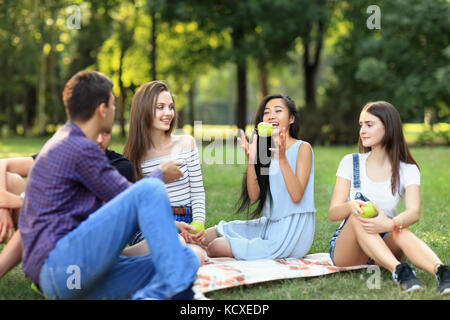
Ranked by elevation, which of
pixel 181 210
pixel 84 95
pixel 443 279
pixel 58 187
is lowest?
pixel 443 279

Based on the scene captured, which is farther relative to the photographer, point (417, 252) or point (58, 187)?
point (417, 252)

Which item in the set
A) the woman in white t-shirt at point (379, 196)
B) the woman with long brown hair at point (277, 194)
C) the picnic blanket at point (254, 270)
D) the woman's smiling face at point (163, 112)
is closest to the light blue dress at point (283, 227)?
the woman with long brown hair at point (277, 194)

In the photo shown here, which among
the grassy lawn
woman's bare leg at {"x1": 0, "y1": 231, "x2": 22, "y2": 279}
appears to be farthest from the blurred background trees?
→ woman's bare leg at {"x1": 0, "y1": 231, "x2": 22, "y2": 279}

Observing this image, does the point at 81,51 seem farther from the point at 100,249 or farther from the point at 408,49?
the point at 100,249

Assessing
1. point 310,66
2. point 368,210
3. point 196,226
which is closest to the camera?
point 368,210

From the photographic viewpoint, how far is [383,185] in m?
4.61

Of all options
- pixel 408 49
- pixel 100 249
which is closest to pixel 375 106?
pixel 100 249

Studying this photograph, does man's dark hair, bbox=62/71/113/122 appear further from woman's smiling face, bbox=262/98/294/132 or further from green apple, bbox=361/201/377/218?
green apple, bbox=361/201/377/218

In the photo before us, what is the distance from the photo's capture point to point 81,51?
1340 inches

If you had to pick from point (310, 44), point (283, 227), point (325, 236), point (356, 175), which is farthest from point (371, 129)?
point (310, 44)

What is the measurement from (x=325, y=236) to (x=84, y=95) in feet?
12.7

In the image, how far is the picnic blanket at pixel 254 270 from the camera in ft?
13.8

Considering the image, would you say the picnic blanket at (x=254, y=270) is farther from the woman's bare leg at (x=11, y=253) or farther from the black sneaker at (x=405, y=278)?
the woman's bare leg at (x=11, y=253)

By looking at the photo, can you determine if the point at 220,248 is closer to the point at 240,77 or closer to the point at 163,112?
the point at 163,112
